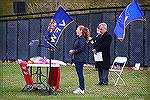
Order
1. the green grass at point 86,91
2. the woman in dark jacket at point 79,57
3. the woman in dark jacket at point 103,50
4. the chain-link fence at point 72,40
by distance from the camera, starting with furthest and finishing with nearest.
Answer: the chain-link fence at point 72,40, the woman in dark jacket at point 103,50, the woman in dark jacket at point 79,57, the green grass at point 86,91

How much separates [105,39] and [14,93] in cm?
308

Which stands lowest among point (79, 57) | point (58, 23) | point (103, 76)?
point (103, 76)

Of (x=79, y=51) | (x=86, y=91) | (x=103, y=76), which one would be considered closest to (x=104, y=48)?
(x=103, y=76)

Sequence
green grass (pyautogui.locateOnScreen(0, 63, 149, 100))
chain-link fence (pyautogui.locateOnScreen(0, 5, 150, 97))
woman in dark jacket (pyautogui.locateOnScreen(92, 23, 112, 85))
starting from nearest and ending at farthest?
green grass (pyautogui.locateOnScreen(0, 63, 149, 100))
woman in dark jacket (pyautogui.locateOnScreen(92, 23, 112, 85))
chain-link fence (pyautogui.locateOnScreen(0, 5, 150, 97))

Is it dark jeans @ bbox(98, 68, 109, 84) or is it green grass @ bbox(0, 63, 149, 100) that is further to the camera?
dark jeans @ bbox(98, 68, 109, 84)

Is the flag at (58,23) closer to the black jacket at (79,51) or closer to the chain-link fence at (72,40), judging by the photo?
the black jacket at (79,51)

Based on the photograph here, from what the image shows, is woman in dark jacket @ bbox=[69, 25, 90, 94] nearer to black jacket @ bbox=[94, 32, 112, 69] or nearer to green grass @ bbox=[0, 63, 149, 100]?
green grass @ bbox=[0, 63, 149, 100]

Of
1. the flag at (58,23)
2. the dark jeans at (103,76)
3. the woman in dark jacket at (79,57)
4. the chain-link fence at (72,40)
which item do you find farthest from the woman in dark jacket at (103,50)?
the flag at (58,23)

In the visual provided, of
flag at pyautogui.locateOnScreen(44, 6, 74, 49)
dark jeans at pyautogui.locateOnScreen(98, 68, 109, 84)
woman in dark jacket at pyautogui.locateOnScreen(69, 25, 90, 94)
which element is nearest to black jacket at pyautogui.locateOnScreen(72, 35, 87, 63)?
woman in dark jacket at pyautogui.locateOnScreen(69, 25, 90, 94)

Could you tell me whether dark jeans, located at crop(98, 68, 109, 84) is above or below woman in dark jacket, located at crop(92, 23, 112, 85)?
below

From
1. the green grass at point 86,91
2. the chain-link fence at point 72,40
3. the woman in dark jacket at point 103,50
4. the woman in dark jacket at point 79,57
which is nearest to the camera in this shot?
the green grass at point 86,91

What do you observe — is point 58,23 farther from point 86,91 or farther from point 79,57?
point 86,91

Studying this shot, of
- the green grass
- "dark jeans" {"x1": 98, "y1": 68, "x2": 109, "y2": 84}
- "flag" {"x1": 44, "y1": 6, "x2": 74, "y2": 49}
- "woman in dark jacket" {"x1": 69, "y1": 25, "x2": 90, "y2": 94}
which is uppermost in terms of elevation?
"flag" {"x1": 44, "y1": 6, "x2": 74, "y2": 49}

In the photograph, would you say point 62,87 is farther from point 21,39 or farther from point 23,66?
point 21,39
